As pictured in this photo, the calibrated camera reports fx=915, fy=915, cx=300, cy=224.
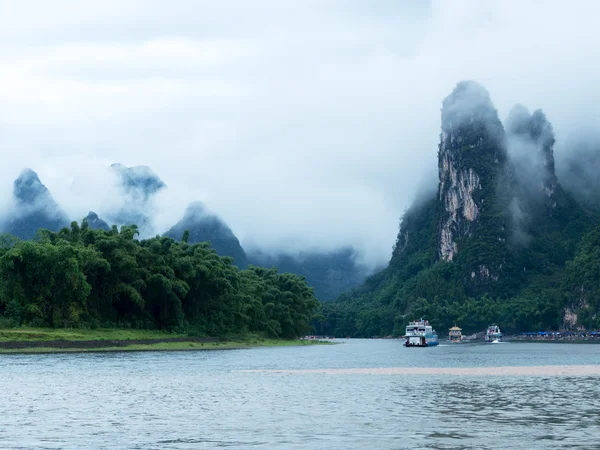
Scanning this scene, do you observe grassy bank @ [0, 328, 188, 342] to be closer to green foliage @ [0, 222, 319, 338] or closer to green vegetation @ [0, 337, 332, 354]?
green vegetation @ [0, 337, 332, 354]

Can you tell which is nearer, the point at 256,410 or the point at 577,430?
the point at 577,430

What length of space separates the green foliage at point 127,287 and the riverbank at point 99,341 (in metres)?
2.79

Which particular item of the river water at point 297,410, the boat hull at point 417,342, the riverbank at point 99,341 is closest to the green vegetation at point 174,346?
the riverbank at point 99,341

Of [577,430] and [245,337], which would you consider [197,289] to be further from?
[577,430]

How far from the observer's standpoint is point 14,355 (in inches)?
3376

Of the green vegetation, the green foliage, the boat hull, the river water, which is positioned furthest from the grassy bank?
the boat hull

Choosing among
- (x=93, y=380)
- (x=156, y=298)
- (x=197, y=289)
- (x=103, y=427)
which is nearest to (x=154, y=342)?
(x=156, y=298)

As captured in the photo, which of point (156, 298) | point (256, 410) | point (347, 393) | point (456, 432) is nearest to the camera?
point (456, 432)

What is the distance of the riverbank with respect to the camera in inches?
3644

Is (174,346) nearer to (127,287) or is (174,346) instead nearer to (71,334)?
(127,287)

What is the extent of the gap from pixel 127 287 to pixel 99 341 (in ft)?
52.9

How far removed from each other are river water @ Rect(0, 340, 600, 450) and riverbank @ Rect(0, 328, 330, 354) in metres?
31.7

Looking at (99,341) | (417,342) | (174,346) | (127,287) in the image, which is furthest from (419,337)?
(99,341)

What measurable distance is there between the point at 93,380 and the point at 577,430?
32739 millimetres
